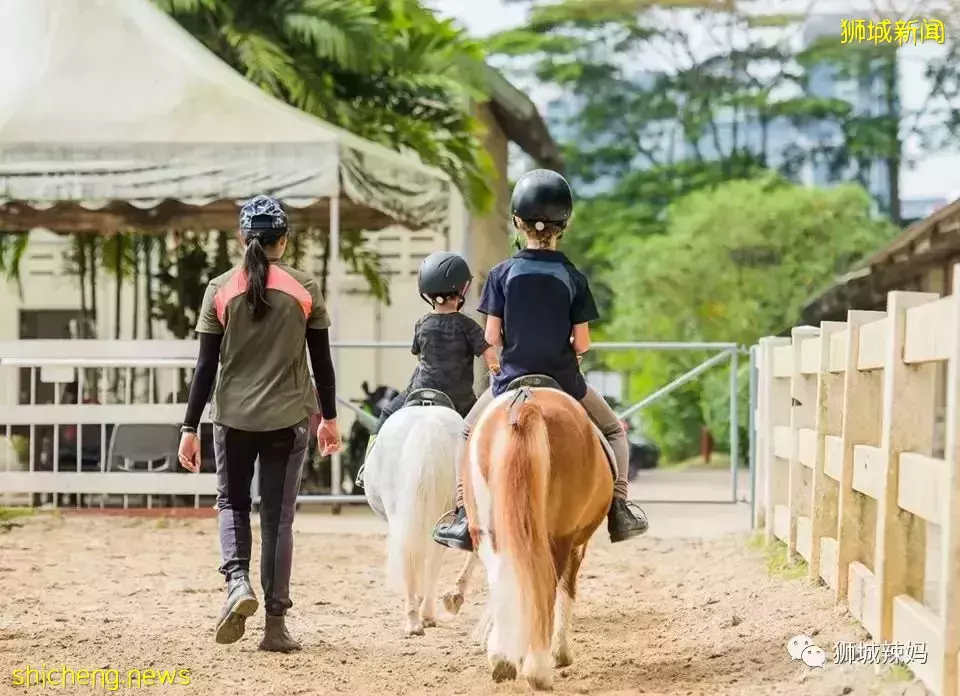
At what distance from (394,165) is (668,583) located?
523cm

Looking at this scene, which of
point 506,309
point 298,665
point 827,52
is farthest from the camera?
point 827,52

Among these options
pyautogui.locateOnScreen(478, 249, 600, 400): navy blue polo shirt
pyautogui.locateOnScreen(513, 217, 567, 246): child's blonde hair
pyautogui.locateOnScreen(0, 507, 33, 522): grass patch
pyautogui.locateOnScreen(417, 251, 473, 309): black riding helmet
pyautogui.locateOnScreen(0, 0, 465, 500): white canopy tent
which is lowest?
pyautogui.locateOnScreen(0, 507, 33, 522): grass patch

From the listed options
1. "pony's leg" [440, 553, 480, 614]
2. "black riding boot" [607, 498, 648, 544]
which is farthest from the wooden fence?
"pony's leg" [440, 553, 480, 614]

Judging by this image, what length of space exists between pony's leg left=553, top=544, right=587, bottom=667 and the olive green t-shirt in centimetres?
125

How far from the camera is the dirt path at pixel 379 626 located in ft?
18.0

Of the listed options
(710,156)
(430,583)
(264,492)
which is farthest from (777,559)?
(710,156)

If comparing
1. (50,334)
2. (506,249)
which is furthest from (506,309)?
(506,249)

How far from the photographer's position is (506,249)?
1168 inches

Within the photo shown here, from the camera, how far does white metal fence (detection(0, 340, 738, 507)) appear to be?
1227 cm

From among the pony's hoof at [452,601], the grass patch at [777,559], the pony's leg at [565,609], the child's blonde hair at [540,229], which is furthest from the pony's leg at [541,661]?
the grass patch at [777,559]

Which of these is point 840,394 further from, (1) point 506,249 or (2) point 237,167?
(1) point 506,249

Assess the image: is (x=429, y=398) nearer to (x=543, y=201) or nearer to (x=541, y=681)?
(x=543, y=201)

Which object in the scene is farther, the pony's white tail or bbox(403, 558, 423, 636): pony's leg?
bbox(403, 558, 423, 636): pony's leg

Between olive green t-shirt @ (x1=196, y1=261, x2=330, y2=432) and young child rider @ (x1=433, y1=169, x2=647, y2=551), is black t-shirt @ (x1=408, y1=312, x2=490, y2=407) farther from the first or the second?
young child rider @ (x1=433, y1=169, x2=647, y2=551)
